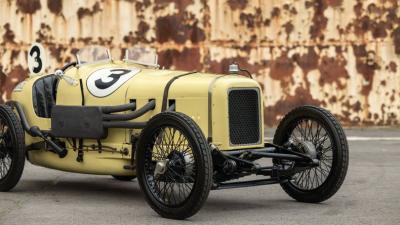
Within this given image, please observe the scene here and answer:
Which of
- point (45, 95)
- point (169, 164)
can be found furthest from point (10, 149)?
point (169, 164)

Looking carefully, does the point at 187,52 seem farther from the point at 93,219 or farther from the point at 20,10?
the point at 93,219

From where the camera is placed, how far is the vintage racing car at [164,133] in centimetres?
687

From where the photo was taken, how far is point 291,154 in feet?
24.5

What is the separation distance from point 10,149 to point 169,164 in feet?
7.84

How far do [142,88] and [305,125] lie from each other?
5.05 ft

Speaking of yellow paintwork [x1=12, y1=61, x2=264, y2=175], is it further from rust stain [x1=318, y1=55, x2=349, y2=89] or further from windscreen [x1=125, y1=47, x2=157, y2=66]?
rust stain [x1=318, y1=55, x2=349, y2=89]

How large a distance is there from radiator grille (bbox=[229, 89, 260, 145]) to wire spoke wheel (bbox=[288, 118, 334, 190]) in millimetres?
429

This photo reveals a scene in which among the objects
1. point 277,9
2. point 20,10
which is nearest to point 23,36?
point 20,10

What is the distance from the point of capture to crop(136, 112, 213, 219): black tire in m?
6.50

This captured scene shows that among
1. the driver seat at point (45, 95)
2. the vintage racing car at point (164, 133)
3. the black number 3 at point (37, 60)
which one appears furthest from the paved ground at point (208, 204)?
the black number 3 at point (37, 60)

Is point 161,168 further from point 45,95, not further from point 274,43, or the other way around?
point 274,43

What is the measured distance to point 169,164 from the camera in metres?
6.87

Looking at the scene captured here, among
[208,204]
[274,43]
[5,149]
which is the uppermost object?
[274,43]

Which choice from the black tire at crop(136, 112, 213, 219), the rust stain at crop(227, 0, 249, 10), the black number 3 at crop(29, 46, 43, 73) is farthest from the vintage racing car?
the rust stain at crop(227, 0, 249, 10)
